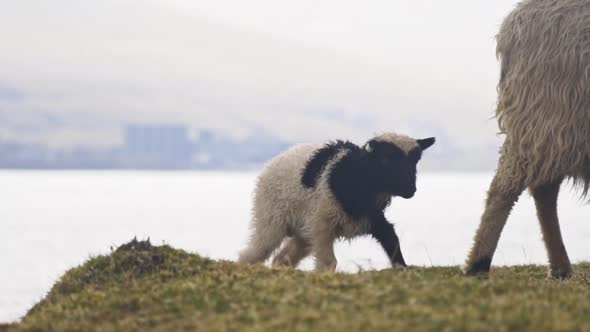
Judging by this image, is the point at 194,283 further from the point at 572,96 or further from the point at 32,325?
the point at 572,96

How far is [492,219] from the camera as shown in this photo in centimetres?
1137

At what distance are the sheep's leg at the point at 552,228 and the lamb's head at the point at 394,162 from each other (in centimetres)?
189

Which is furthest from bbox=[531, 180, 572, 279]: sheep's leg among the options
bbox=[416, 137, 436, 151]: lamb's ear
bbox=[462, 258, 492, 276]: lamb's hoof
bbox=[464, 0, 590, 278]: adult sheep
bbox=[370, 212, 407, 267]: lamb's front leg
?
bbox=[370, 212, 407, 267]: lamb's front leg

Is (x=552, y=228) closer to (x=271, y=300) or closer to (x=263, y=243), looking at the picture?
(x=263, y=243)

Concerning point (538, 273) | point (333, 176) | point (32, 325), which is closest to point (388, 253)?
point (333, 176)

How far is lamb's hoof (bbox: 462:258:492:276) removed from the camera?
37.7 feet

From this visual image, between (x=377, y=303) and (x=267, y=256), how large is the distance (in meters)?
5.75

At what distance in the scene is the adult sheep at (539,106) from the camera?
1047 centimetres

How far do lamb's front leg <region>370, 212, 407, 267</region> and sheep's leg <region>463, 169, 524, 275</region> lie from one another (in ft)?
5.46

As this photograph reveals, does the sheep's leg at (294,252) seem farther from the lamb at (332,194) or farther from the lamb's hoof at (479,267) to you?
the lamb's hoof at (479,267)

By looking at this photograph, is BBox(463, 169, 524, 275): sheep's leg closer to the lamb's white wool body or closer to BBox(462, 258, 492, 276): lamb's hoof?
BBox(462, 258, 492, 276): lamb's hoof

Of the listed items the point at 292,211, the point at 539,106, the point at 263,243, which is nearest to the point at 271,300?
the point at 539,106

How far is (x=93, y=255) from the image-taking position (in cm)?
1069

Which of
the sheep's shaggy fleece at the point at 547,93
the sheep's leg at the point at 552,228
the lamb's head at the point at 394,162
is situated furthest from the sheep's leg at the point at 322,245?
the sheep's leg at the point at 552,228
